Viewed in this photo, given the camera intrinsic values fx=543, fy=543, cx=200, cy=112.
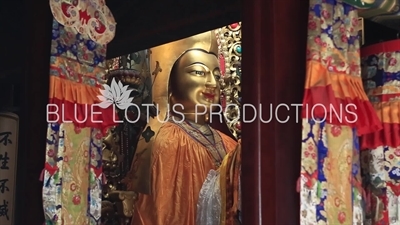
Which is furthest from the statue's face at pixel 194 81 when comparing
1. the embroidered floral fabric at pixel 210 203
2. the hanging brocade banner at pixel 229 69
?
the embroidered floral fabric at pixel 210 203

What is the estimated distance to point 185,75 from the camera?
3.29 meters

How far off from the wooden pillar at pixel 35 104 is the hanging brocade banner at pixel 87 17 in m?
0.13

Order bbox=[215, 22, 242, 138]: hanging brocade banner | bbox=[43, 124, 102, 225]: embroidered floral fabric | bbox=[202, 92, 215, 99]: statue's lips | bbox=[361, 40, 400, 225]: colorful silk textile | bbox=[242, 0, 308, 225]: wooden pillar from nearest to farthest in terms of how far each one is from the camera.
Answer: bbox=[242, 0, 308, 225]: wooden pillar
bbox=[43, 124, 102, 225]: embroidered floral fabric
bbox=[361, 40, 400, 225]: colorful silk textile
bbox=[202, 92, 215, 99]: statue's lips
bbox=[215, 22, 242, 138]: hanging brocade banner

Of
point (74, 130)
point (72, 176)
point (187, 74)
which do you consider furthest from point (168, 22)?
point (187, 74)

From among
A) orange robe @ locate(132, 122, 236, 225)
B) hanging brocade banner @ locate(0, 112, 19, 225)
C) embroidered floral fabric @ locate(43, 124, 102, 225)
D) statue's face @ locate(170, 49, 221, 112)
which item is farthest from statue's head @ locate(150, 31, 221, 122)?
embroidered floral fabric @ locate(43, 124, 102, 225)

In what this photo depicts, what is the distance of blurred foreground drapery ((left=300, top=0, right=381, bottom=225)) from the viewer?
65.3 inches

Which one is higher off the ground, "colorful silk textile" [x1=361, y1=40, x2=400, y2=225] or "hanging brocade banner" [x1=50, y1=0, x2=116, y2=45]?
"hanging brocade banner" [x1=50, y1=0, x2=116, y2=45]

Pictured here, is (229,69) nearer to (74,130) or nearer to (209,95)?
(209,95)

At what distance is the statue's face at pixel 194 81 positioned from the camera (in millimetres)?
3281

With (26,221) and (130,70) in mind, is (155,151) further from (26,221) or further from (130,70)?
(26,221)

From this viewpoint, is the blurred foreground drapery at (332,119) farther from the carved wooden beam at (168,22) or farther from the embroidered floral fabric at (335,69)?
the carved wooden beam at (168,22)

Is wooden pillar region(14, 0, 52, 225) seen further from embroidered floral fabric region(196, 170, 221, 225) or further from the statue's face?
the statue's face

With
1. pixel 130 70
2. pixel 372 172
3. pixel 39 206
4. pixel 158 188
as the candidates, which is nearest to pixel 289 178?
pixel 372 172

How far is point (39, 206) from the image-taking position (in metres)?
1.90
